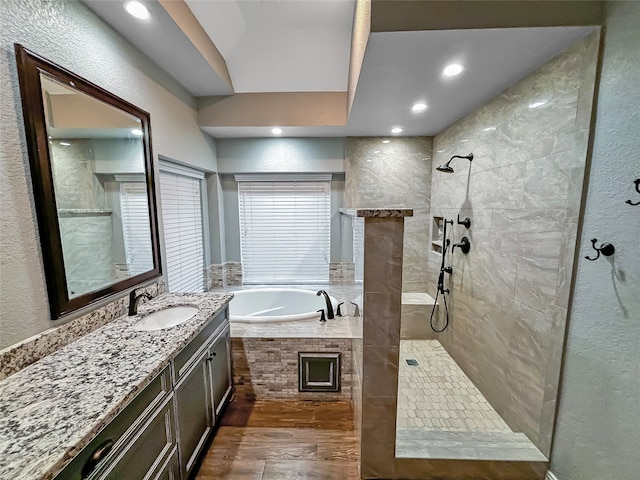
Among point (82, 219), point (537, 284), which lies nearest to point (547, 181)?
point (537, 284)

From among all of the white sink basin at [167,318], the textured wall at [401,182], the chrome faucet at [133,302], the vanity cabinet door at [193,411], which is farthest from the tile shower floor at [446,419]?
the chrome faucet at [133,302]

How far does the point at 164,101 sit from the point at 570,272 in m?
2.82

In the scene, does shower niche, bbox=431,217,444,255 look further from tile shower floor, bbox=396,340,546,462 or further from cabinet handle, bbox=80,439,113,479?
cabinet handle, bbox=80,439,113,479

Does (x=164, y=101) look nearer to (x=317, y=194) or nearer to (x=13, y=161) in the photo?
(x=13, y=161)

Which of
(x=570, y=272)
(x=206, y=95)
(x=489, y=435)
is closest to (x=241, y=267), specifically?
(x=206, y=95)

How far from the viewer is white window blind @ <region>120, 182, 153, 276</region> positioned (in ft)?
5.40

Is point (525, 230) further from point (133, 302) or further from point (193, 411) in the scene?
point (133, 302)

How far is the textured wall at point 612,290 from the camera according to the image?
994 mm

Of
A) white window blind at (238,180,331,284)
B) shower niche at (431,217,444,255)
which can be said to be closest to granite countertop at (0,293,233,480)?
white window blind at (238,180,331,284)

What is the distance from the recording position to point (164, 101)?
1.98 m

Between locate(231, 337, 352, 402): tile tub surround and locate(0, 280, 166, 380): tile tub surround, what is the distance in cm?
85

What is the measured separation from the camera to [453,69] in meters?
1.48

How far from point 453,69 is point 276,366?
2369mm

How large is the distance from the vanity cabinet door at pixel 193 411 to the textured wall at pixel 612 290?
1.94 meters
